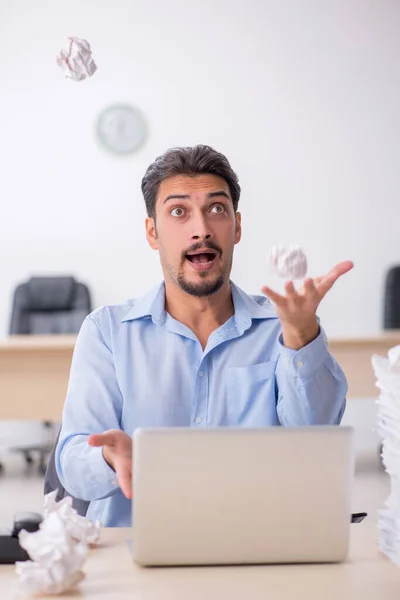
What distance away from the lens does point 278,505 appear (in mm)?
1067

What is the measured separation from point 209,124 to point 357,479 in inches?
100

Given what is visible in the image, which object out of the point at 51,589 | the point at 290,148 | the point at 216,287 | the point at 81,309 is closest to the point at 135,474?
the point at 51,589

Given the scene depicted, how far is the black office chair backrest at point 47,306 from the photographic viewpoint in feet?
16.9

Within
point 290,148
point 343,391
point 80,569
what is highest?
point 290,148

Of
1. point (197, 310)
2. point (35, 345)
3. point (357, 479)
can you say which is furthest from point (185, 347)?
point (357, 479)

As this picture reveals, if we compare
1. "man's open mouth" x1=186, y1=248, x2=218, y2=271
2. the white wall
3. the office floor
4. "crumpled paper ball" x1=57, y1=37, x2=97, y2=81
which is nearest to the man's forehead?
"man's open mouth" x1=186, y1=248, x2=218, y2=271

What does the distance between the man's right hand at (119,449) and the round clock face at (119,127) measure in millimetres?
4681

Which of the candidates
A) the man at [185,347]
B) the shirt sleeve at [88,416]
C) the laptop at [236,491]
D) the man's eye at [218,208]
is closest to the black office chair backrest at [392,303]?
the man at [185,347]

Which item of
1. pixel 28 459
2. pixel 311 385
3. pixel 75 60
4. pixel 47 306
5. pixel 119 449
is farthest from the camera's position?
pixel 28 459

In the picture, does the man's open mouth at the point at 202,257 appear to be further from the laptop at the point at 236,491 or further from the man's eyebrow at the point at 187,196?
the laptop at the point at 236,491

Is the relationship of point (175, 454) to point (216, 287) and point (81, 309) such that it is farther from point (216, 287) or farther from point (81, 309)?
point (81, 309)

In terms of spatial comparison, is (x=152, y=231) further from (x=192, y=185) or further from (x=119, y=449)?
(x=119, y=449)

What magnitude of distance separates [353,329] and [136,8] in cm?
262

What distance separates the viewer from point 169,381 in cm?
181
